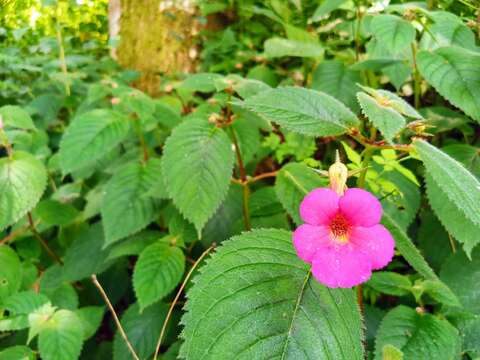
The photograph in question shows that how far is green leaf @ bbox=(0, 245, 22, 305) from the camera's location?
1.41m

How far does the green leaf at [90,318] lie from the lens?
1432 millimetres

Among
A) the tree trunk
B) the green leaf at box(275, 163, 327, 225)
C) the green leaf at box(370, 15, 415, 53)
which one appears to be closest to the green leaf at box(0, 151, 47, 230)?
the green leaf at box(275, 163, 327, 225)

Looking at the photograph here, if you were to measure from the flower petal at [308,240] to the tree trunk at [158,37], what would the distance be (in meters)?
2.16

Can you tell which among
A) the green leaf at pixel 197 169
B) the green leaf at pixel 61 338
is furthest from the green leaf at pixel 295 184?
the green leaf at pixel 61 338

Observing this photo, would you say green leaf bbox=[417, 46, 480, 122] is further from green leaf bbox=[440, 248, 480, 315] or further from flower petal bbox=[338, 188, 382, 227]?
flower petal bbox=[338, 188, 382, 227]

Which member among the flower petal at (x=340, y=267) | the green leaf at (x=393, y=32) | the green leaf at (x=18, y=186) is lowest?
the green leaf at (x=18, y=186)

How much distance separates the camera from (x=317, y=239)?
2.41ft

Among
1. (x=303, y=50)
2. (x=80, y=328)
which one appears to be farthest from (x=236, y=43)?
(x=80, y=328)

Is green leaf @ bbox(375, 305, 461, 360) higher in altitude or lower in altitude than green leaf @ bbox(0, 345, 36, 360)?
higher

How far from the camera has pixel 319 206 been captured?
28.7 inches

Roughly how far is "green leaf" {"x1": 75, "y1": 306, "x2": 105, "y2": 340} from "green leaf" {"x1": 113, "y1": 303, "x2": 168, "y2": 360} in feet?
0.26

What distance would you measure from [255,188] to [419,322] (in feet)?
2.63

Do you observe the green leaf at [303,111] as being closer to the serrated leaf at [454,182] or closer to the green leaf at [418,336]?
the serrated leaf at [454,182]

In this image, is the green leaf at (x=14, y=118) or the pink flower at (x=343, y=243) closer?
the pink flower at (x=343, y=243)
